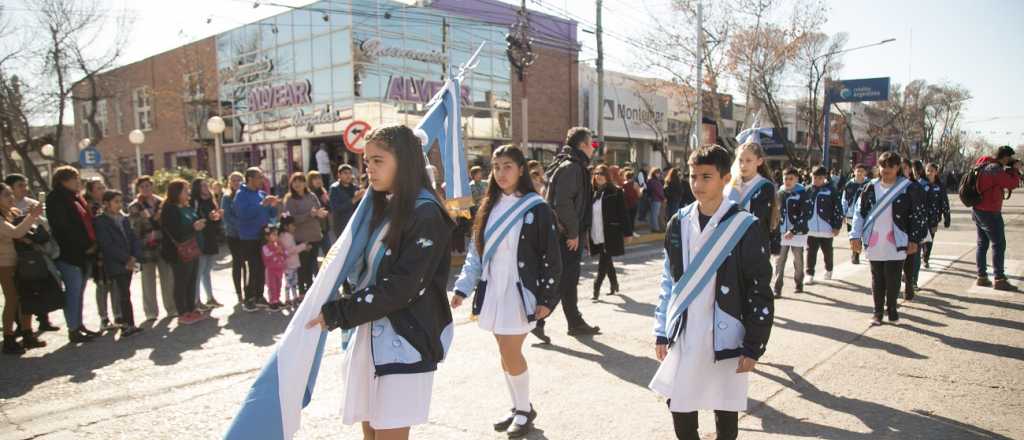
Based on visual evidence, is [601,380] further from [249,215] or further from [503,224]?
[249,215]

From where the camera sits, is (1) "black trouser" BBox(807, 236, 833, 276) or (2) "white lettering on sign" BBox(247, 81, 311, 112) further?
(2) "white lettering on sign" BBox(247, 81, 311, 112)

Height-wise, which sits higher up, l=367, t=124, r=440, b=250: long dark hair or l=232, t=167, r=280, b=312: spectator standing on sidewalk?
l=367, t=124, r=440, b=250: long dark hair

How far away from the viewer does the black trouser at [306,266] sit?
8.27m

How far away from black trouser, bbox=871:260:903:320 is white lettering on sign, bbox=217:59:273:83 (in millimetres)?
22462

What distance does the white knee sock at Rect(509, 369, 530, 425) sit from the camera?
12.0ft

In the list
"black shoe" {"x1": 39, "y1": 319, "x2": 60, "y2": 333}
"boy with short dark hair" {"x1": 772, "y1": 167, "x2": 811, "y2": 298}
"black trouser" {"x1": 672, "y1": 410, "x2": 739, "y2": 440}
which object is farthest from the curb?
"black trouser" {"x1": 672, "y1": 410, "x2": 739, "y2": 440}

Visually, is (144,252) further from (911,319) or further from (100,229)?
(911,319)

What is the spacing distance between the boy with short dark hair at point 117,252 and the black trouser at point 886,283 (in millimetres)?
8021

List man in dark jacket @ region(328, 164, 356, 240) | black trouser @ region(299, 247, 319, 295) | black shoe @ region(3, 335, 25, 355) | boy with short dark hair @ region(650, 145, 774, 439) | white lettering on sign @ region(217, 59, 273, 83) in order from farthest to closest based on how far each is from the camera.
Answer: white lettering on sign @ region(217, 59, 273, 83), man in dark jacket @ region(328, 164, 356, 240), black trouser @ region(299, 247, 319, 295), black shoe @ region(3, 335, 25, 355), boy with short dark hair @ region(650, 145, 774, 439)

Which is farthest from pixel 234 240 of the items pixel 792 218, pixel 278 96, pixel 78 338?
pixel 278 96

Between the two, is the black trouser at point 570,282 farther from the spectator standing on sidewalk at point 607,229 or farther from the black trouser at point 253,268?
the black trouser at point 253,268

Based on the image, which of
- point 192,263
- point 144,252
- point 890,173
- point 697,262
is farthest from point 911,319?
point 144,252

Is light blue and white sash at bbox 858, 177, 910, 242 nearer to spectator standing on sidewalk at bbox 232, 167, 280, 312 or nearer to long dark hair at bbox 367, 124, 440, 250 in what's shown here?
long dark hair at bbox 367, 124, 440, 250

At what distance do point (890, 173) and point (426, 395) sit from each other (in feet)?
19.2
